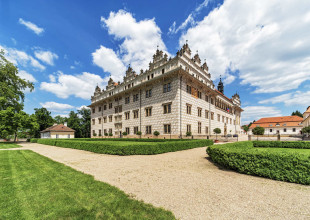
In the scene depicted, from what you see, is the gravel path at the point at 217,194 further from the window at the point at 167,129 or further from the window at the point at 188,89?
the window at the point at 188,89

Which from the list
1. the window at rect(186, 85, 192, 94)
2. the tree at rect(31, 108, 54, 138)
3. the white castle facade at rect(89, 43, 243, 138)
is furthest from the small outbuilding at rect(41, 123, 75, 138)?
the window at rect(186, 85, 192, 94)

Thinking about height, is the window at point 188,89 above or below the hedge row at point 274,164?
above

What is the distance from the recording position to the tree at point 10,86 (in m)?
28.0

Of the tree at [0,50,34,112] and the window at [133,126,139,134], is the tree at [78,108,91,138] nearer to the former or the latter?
the tree at [0,50,34,112]

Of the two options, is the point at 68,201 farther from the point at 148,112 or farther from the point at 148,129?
the point at 148,112

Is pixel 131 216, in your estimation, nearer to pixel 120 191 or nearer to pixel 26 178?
pixel 120 191

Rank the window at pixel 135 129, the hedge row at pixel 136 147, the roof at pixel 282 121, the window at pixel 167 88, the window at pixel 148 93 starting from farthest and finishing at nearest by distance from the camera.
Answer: the roof at pixel 282 121
the window at pixel 135 129
the window at pixel 148 93
the window at pixel 167 88
the hedge row at pixel 136 147

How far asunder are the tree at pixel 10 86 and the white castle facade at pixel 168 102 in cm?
2015

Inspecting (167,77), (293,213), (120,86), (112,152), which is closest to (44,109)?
(120,86)

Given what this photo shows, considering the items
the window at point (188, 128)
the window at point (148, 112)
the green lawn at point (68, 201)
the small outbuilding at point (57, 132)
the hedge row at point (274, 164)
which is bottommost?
the small outbuilding at point (57, 132)

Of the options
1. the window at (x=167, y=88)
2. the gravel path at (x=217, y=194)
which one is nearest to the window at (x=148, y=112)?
the window at (x=167, y=88)

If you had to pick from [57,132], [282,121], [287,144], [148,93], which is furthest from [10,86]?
[282,121]

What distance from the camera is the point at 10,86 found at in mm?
29656

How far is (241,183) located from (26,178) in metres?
8.80
